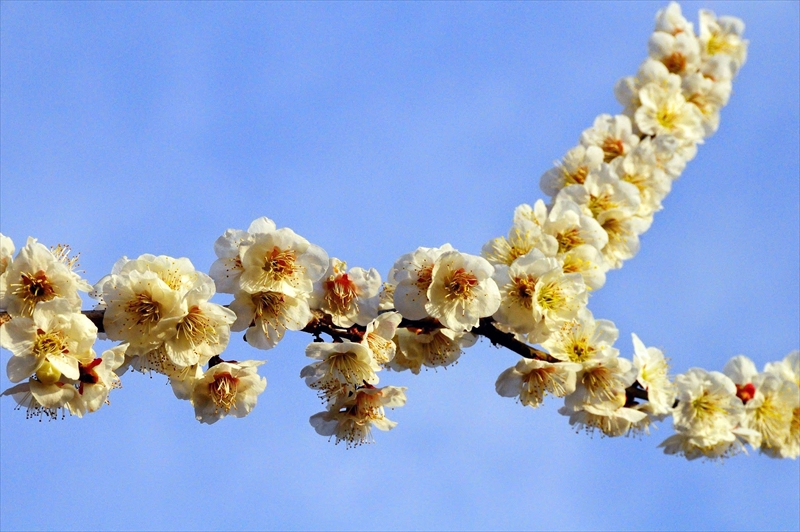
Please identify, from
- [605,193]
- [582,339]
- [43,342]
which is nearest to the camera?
[43,342]

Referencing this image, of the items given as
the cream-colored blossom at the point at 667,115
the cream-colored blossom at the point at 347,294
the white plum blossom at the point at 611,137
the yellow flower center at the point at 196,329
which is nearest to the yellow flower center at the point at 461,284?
the cream-colored blossom at the point at 347,294

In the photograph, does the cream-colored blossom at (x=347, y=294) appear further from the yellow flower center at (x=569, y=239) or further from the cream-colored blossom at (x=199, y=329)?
the yellow flower center at (x=569, y=239)

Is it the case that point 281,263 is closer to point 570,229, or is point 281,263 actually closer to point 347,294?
point 347,294

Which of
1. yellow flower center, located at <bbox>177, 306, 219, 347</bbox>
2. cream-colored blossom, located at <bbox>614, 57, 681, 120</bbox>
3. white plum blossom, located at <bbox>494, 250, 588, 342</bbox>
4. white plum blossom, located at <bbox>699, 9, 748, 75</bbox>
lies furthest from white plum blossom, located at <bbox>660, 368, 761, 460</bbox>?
white plum blossom, located at <bbox>699, 9, 748, 75</bbox>

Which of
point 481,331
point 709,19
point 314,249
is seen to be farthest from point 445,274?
point 709,19

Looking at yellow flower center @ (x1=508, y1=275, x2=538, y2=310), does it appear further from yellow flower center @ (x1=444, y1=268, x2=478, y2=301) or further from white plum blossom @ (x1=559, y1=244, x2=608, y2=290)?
white plum blossom @ (x1=559, y1=244, x2=608, y2=290)

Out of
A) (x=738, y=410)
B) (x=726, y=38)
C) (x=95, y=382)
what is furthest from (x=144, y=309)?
(x=726, y=38)

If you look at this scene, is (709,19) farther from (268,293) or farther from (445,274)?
(268,293)
